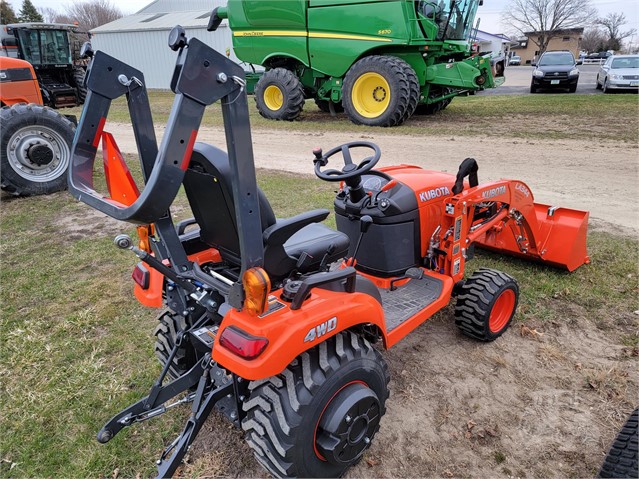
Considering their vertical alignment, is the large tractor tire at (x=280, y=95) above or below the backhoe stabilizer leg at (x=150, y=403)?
above

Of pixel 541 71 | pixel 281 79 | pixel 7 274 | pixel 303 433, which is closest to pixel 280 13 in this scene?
pixel 281 79

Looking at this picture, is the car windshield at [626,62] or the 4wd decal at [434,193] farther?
the car windshield at [626,62]

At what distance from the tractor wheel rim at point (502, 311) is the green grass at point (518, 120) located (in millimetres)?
7330

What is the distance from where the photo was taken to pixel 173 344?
8.64 feet

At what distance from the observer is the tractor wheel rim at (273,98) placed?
12.6 m

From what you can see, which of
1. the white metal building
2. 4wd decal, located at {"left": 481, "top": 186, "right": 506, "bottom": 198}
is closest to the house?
the white metal building

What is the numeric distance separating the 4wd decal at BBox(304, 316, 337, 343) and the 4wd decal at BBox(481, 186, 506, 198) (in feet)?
5.75

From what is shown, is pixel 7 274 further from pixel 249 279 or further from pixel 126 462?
pixel 249 279

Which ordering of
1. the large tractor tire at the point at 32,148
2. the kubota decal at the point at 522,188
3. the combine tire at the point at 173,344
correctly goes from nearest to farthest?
the combine tire at the point at 173,344 < the kubota decal at the point at 522,188 < the large tractor tire at the point at 32,148

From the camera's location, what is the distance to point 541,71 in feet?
55.4

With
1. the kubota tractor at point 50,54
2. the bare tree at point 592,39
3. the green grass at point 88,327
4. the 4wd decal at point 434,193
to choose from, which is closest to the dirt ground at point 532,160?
the green grass at point 88,327

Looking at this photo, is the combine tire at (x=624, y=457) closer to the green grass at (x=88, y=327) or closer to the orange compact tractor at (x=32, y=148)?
the green grass at (x=88, y=327)

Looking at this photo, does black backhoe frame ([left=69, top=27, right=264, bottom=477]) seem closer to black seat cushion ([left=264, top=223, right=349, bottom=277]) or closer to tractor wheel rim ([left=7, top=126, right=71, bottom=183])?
black seat cushion ([left=264, top=223, right=349, bottom=277])

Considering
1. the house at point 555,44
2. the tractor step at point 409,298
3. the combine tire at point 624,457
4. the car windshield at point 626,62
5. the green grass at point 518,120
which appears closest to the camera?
the combine tire at point 624,457
